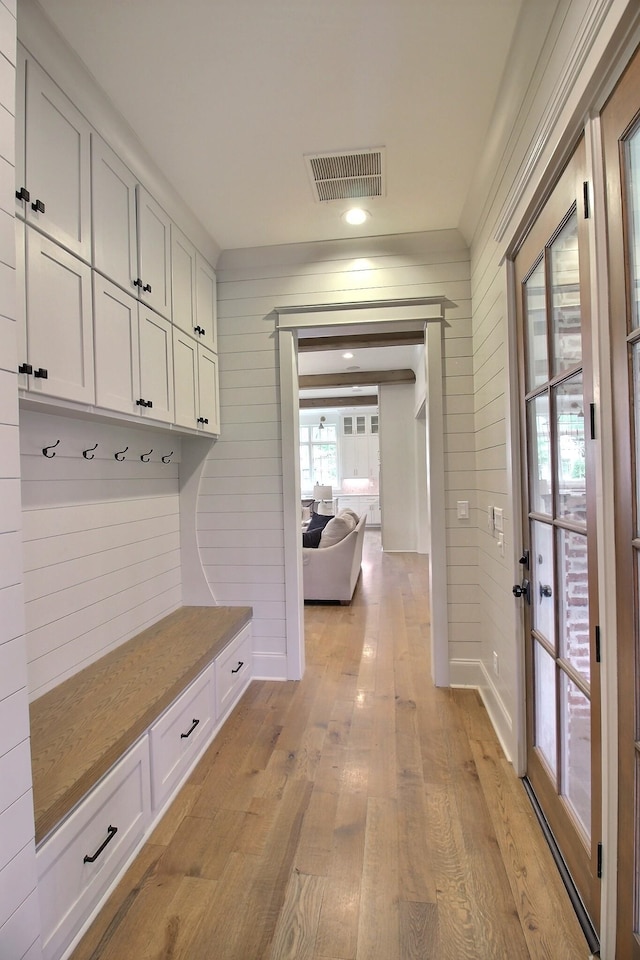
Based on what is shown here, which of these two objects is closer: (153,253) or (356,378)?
(153,253)

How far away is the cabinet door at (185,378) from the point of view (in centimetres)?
248

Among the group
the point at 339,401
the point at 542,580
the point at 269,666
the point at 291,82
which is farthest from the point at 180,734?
the point at 339,401

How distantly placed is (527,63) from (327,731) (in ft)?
9.84

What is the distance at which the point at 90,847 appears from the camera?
1.42 m

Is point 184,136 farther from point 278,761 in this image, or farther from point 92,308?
point 278,761

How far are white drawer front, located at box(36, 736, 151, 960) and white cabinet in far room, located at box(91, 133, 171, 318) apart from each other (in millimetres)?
1870

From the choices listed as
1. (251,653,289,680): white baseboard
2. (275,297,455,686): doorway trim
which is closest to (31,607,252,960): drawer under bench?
(251,653,289,680): white baseboard

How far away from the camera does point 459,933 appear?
135 centimetres

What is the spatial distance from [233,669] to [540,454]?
207 centimetres

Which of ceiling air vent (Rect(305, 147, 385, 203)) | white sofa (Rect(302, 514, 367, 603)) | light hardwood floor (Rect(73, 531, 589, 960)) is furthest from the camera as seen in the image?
white sofa (Rect(302, 514, 367, 603))

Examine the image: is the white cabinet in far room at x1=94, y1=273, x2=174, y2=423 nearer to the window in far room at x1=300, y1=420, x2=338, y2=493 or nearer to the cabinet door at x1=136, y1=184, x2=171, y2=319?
the cabinet door at x1=136, y1=184, x2=171, y2=319

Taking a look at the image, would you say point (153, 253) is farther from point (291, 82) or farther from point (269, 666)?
point (269, 666)

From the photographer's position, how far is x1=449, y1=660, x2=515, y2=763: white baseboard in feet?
7.20

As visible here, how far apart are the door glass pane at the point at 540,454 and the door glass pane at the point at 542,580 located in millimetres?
89
